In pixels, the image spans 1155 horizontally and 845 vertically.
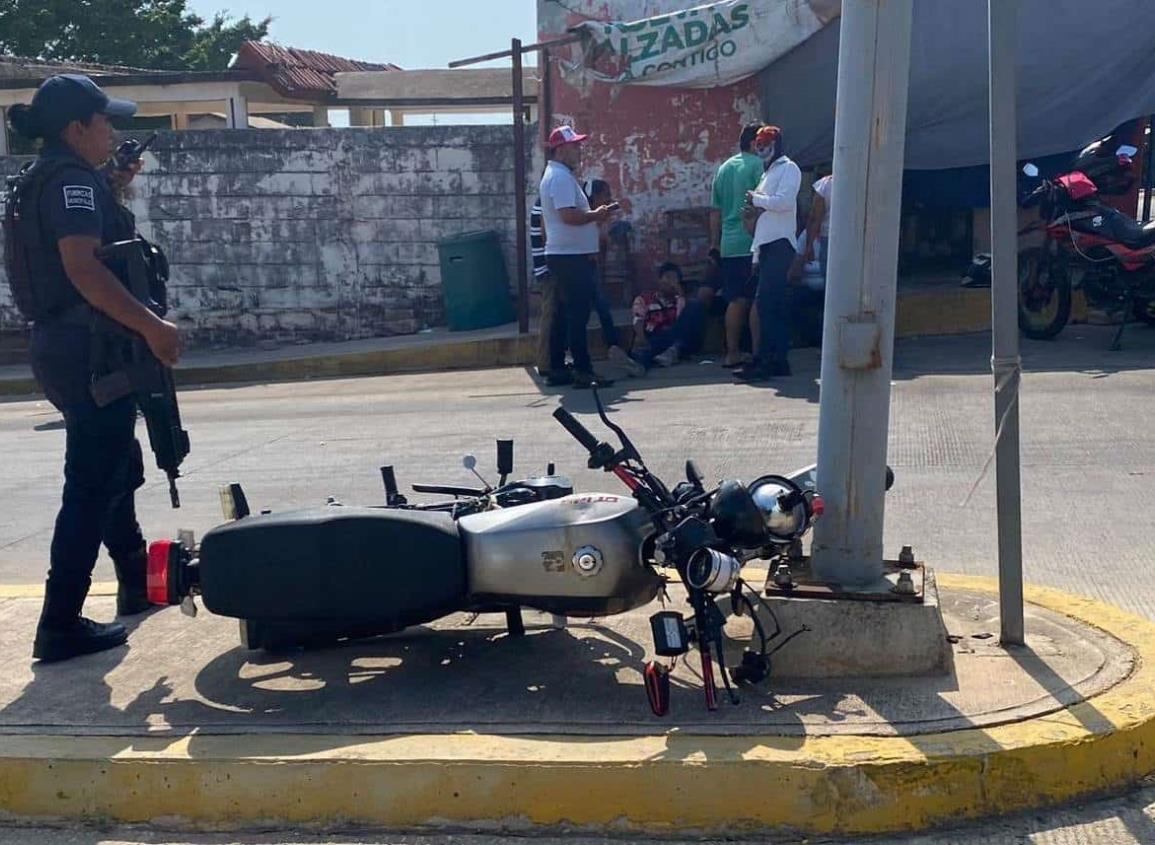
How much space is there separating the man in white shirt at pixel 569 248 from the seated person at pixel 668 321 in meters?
0.82

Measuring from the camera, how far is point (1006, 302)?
13.5ft

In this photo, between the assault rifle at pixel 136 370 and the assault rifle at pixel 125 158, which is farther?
the assault rifle at pixel 125 158

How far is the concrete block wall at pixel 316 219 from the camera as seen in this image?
1407 centimetres

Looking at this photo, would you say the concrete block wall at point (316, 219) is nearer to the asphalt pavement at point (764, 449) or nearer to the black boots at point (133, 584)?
the asphalt pavement at point (764, 449)

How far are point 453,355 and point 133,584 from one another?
26.0 feet

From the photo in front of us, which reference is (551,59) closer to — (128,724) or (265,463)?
(265,463)

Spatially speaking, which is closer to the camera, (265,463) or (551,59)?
(265,463)

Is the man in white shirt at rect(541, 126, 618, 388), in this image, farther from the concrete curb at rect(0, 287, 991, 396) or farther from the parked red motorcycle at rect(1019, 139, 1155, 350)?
the parked red motorcycle at rect(1019, 139, 1155, 350)

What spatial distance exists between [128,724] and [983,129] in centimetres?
964

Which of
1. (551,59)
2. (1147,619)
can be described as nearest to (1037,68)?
(551,59)

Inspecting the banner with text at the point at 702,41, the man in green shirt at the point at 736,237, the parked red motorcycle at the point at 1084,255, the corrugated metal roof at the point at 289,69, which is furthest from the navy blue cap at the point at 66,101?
the corrugated metal roof at the point at 289,69

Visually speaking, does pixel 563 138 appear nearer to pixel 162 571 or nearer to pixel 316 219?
pixel 316 219

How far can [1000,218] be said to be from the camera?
4.08 meters

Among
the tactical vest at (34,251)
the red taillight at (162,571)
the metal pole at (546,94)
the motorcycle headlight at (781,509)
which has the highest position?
the metal pole at (546,94)
